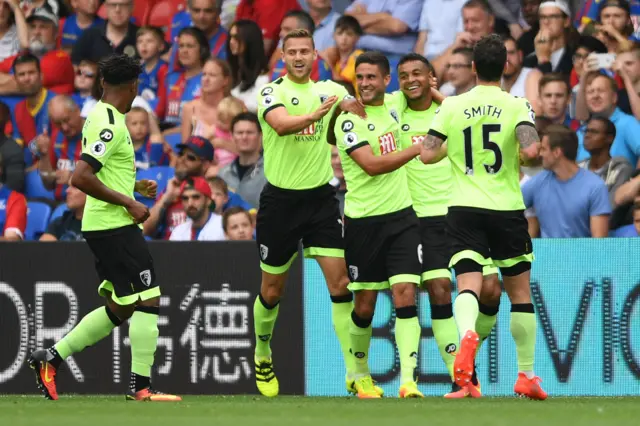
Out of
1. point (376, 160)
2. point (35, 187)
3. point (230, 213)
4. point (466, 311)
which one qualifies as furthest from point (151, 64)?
point (466, 311)

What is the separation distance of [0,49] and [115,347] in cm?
581

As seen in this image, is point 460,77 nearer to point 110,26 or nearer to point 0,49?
point 110,26

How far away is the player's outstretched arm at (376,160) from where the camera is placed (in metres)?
9.77

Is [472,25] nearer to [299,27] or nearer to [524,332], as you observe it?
[299,27]

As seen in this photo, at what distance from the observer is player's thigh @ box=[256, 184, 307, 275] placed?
10.6 metres

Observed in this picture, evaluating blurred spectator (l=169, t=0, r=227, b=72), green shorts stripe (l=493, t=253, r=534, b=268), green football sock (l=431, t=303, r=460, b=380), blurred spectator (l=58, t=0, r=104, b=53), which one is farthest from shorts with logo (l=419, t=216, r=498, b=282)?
blurred spectator (l=58, t=0, r=104, b=53)

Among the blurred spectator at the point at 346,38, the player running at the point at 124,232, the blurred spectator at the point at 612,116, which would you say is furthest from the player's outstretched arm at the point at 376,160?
the blurred spectator at the point at 346,38

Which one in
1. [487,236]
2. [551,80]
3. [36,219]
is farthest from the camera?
[36,219]

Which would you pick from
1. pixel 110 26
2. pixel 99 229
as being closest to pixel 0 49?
pixel 110 26

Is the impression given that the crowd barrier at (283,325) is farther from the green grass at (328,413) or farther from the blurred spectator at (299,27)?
the blurred spectator at (299,27)

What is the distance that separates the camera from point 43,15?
17.0m

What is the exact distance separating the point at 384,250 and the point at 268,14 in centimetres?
623

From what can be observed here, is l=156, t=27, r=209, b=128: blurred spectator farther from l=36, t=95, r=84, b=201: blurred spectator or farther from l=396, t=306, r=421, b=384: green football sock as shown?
l=396, t=306, r=421, b=384: green football sock

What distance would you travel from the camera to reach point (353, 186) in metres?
10.3
